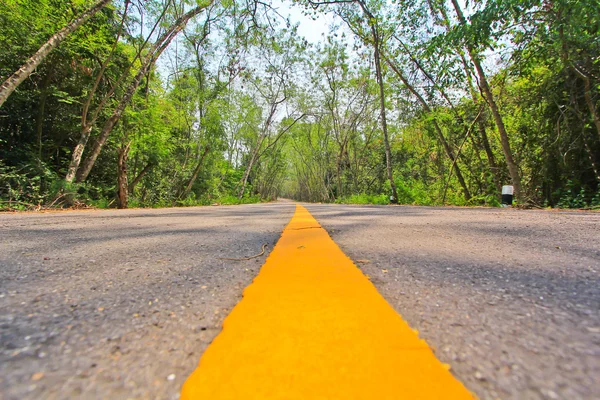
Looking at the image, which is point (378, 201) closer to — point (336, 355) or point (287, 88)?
point (287, 88)

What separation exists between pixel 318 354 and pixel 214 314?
0.33 meters

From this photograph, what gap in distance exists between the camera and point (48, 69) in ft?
25.4

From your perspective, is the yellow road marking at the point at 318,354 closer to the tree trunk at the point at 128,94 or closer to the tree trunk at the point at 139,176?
the tree trunk at the point at 128,94

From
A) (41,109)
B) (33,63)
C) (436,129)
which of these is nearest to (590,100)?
(436,129)

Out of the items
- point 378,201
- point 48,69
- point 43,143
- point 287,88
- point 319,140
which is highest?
point 287,88

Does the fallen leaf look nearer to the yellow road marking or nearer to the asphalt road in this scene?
the asphalt road

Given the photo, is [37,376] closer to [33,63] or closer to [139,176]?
[33,63]

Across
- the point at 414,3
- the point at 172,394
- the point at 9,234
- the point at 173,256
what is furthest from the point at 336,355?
the point at 414,3

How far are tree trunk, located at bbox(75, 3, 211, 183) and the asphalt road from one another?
7.44 meters

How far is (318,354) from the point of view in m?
0.52

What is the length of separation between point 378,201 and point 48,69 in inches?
540

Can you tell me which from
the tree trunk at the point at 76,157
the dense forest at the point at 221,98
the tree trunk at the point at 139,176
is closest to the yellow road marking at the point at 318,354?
the dense forest at the point at 221,98

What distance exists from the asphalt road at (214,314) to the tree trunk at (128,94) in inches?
293

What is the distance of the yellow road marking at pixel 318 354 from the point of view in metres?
0.42
